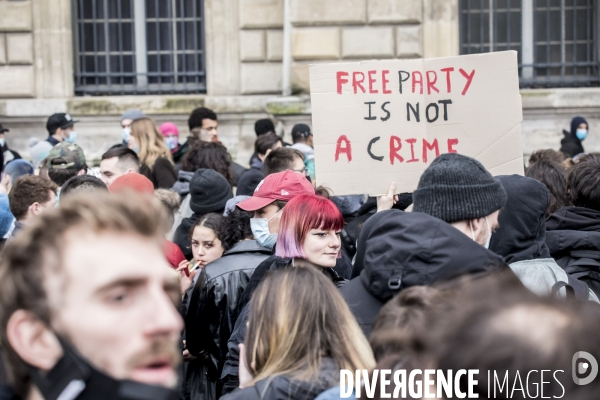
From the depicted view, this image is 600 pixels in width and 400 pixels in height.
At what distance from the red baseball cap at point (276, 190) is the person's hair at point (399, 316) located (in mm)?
2290

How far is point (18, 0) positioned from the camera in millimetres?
11062

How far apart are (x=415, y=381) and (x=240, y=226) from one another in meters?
3.10

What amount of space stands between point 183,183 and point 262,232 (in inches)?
91.3

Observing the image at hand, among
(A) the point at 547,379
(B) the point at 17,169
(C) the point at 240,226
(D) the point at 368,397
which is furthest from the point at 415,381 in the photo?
(B) the point at 17,169

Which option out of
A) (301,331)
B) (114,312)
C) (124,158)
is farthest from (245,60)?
(114,312)

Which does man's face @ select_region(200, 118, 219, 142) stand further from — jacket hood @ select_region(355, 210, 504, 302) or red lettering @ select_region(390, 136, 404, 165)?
jacket hood @ select_region(355, 210, 504, 302)

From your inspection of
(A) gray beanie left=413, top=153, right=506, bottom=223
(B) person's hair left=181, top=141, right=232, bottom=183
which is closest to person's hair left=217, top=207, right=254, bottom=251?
(A) gray beanie left=413, top=153, right=506, bottom=223

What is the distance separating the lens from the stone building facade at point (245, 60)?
34.3 ft

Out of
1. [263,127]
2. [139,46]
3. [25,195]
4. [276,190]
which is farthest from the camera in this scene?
[139,46]

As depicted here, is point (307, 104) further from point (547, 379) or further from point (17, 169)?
point (547, 379)

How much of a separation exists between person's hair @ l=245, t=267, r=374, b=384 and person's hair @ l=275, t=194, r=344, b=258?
44.1 inches

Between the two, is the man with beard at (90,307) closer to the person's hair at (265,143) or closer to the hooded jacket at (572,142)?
the person's hair at (265,143)

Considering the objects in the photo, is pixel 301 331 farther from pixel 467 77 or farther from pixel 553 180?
pixel 553 180

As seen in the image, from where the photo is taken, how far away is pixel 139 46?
11.5 metres
